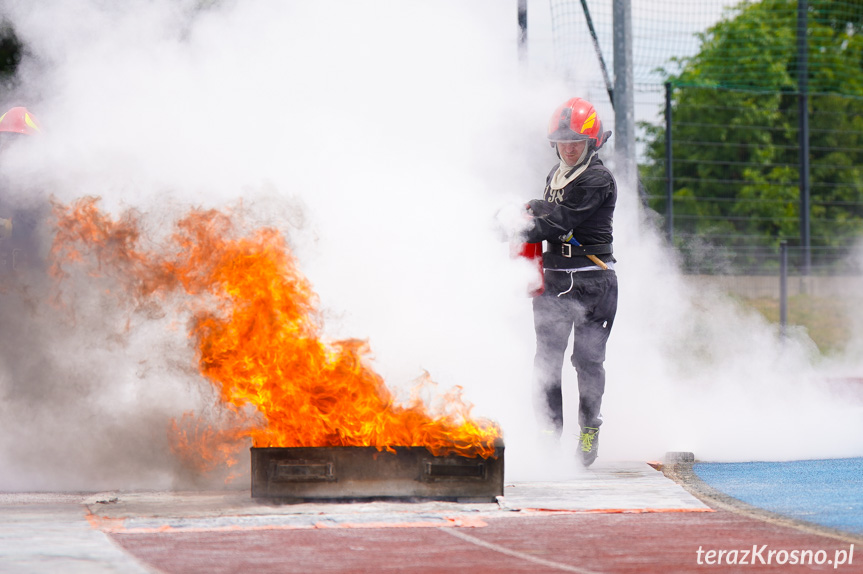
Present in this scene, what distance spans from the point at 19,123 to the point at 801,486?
563cm

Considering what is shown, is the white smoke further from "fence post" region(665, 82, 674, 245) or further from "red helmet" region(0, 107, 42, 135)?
"fence post" region(665, 82, 674, 245)

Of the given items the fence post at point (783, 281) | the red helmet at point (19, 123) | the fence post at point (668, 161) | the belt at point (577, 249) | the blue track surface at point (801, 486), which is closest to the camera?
the blue track surface at point (801, 486)

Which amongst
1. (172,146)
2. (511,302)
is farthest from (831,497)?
(172,146)

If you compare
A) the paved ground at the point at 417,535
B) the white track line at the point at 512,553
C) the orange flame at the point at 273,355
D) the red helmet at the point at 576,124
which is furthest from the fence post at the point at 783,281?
the white track line at the point at 512,553

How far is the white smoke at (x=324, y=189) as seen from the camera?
21.7 feet

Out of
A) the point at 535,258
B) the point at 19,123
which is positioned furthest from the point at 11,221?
the point at 535,258

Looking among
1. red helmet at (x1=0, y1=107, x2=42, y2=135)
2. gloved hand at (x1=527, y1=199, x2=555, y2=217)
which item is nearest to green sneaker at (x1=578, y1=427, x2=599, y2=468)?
gloved hand at (x1=527, y1=199, x2=555, y2=217)

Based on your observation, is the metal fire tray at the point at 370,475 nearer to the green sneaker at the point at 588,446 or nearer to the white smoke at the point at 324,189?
the white smoke at the point at 324,189

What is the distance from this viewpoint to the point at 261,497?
567cm

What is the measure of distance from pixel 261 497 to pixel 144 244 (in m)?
1.62

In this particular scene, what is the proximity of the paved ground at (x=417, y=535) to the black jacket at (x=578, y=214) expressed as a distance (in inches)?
63.5

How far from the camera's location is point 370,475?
5.73 metres

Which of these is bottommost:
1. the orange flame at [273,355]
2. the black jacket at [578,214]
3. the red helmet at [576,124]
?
the orange flame at [273,355]

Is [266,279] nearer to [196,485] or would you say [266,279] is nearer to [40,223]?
[196,485]
